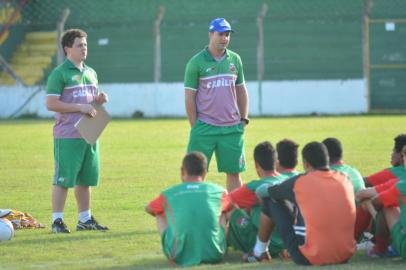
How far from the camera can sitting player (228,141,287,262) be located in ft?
27.3

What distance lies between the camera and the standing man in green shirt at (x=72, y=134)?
400 inches

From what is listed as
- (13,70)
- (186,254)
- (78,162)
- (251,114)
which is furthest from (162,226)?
(13,70)

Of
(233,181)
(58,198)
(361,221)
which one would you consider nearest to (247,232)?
(361,221)

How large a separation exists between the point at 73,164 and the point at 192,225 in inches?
102

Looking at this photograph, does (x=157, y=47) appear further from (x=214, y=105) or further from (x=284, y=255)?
(x=284, y=255)

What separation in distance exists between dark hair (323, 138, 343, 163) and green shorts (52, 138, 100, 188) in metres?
2.80

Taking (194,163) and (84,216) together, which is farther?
(84,216)

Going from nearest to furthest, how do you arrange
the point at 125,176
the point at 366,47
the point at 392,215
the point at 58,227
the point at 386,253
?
the point at 392,215
the point at 386,253
the point at 58,227
the point at 125,176
the point at 366,47

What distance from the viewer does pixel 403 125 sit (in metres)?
24.6

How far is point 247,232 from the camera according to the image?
337 inches

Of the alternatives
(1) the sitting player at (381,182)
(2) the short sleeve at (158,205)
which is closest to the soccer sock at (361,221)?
(1) the sitting player at (381,182)

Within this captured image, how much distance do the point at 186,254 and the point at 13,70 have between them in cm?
3001

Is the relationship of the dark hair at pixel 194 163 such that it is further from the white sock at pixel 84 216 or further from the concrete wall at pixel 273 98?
the concrete wall at pixel 273 98

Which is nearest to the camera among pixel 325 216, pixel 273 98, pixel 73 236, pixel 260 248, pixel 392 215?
pixel 325 216
